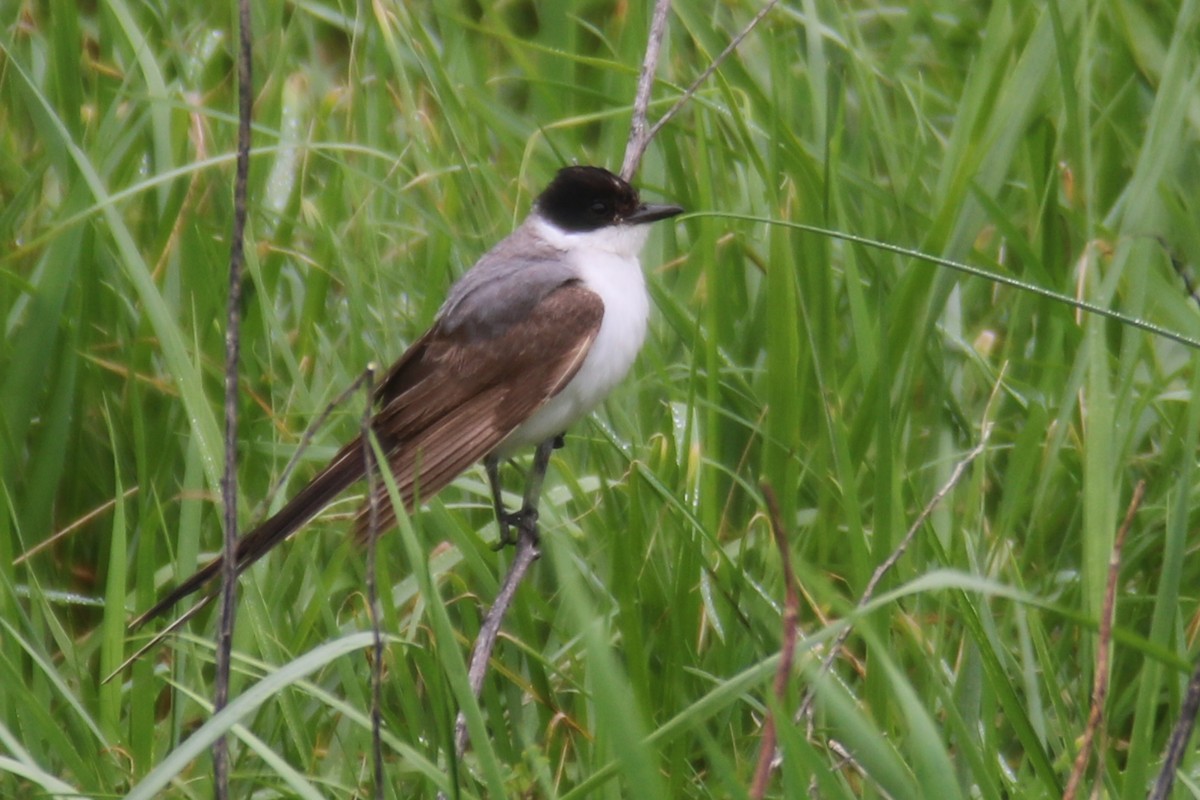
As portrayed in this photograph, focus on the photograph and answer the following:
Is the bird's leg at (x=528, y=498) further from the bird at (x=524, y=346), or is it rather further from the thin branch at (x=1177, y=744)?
the thin branch at (x=1177, y=744)

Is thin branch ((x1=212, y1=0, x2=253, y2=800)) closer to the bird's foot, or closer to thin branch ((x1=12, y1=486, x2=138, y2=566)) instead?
the bird's foot

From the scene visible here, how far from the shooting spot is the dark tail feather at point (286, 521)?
2914 mm

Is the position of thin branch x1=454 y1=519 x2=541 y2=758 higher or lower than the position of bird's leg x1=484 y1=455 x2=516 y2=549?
higher

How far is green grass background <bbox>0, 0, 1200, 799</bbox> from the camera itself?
291 cm

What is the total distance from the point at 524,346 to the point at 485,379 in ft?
0.38

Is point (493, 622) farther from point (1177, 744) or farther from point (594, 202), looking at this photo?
point (594, 202)

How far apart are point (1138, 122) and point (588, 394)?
1873 millimetres

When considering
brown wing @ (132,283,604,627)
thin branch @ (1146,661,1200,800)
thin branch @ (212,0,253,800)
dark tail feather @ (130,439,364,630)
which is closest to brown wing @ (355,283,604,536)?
brown wing @ (132,283,604,627)

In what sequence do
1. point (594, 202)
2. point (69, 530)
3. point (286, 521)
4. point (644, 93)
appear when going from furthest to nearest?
point (594, 202) → point (69, 530) → point (644, 93) → point (286, 521)

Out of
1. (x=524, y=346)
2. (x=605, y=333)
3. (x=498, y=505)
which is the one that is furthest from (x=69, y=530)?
(x=605, y=333)

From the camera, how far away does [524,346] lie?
390cm

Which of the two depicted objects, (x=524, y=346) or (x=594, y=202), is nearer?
(x=524, y=346)

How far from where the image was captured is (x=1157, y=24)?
4730 mm

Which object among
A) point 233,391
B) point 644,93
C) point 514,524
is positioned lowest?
point 514,524
